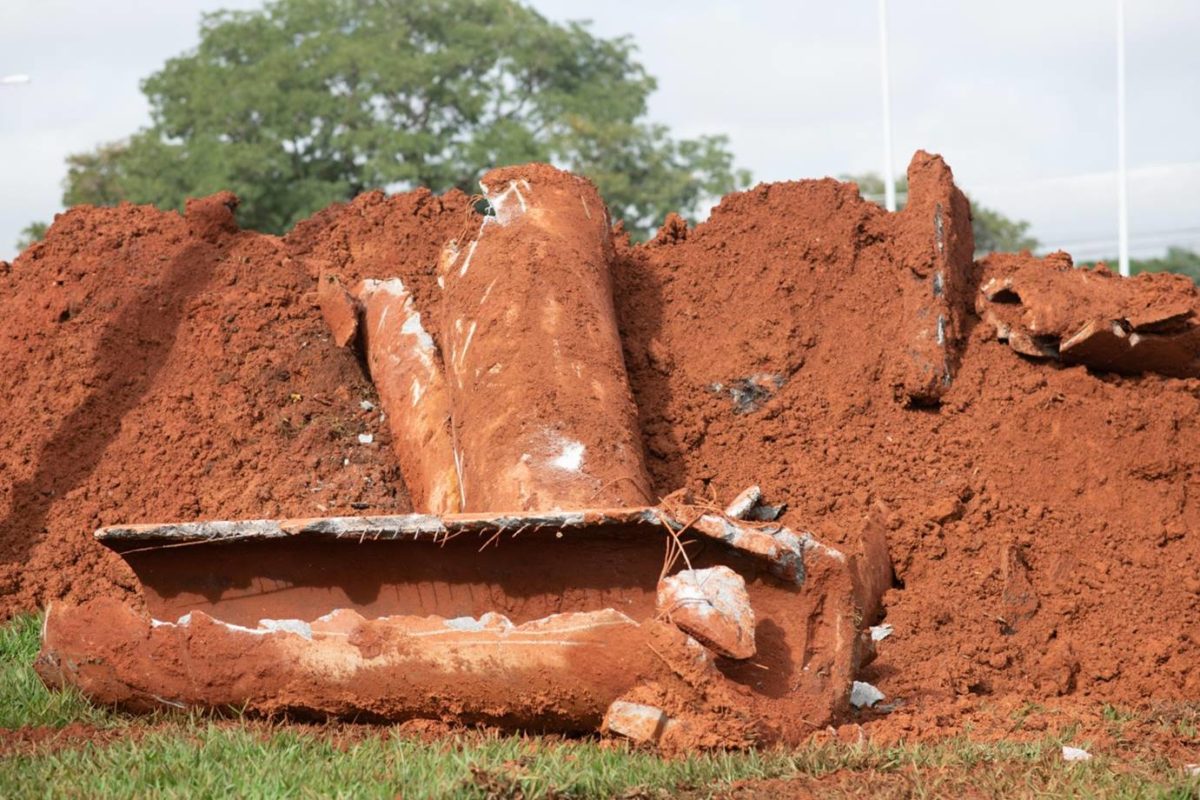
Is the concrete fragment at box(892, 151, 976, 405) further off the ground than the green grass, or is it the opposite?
the concrete fragment at box(892, 151, 976, 405)

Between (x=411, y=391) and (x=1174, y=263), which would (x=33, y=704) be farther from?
(x=1174, y=263)

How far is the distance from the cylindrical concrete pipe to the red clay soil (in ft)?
1.16

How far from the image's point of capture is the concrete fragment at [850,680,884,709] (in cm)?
515

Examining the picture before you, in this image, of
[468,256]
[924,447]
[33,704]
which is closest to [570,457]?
[468,256]

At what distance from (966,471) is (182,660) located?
11.5 ft

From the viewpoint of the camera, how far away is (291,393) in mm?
7680

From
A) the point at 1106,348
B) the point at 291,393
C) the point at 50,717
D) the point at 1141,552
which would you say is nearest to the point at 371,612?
the point at 50,717

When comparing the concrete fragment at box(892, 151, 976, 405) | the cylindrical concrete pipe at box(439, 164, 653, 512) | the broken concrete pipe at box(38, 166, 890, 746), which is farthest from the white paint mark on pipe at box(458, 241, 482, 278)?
the concrete fragment at box(892, 151, 976, 405)

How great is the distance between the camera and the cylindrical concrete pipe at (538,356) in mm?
5801

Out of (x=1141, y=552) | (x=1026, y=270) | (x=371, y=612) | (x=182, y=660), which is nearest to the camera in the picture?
(x=182, y=660)

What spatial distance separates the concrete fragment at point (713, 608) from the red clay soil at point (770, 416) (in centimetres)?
101

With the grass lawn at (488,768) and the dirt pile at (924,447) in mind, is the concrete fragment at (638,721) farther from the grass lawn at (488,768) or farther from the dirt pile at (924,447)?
the dirt pile at (924,447)

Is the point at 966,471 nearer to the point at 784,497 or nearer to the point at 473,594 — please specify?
the point at 784,497

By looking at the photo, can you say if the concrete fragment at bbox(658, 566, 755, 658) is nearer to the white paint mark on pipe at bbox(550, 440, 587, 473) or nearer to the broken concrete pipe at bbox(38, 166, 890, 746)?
the broken concrete pipe at bbox(38, 166, 890, 746)
